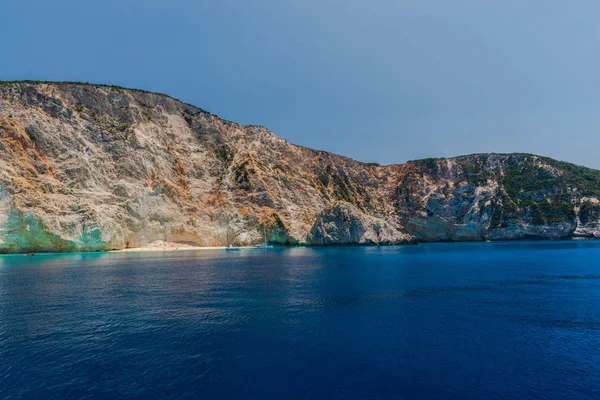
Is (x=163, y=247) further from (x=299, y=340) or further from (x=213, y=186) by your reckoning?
(x=299, y=340)

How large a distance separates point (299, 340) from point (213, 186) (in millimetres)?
97373

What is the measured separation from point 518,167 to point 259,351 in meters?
174

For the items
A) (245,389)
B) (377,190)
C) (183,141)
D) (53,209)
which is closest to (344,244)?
(377,190)

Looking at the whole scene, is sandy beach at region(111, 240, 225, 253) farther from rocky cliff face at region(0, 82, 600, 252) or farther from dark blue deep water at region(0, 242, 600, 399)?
dark blue deep water at region(0, 242, 600, 399)

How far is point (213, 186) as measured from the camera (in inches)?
4409

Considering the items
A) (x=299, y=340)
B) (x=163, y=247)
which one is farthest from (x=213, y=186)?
(x=299, y=340)

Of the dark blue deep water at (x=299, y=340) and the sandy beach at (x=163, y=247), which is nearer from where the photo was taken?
the dark blue deep water at (x=299, y=340)

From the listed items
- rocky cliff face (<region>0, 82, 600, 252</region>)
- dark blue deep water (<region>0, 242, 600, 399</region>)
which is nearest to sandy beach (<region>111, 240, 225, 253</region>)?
rocky cliff face (<region>0, 82, 600, 252</region>)

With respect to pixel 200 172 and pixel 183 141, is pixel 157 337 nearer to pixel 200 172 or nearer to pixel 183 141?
pixel 200 172

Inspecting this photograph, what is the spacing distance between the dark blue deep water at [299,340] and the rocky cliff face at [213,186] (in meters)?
50.8

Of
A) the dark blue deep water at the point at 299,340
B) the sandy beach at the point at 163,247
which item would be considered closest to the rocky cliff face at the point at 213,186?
the sandy beach at the point at 163,247

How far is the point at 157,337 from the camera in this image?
20500 mm

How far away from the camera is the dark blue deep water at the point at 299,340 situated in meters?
14.6

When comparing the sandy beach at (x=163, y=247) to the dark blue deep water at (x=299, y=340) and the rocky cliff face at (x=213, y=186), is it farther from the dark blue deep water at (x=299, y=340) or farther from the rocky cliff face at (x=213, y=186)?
the dark blue deep water at (x=299, y=340)
